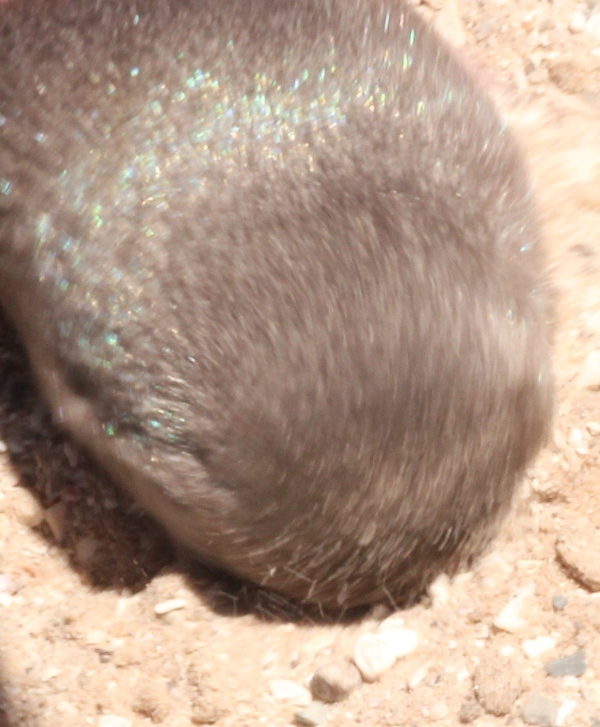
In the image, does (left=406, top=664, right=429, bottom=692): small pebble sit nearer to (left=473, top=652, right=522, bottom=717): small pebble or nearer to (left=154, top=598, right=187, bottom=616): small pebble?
(left=473, top=652, right=522, bottom=717): small pebble

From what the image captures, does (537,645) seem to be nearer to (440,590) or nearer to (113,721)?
(440,590)

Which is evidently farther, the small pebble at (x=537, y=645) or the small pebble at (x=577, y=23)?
the small pebble at (x=577, y=23)

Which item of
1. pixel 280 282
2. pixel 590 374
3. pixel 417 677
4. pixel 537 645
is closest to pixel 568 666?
pixel 537 645

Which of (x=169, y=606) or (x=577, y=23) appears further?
(x=577, y=23)

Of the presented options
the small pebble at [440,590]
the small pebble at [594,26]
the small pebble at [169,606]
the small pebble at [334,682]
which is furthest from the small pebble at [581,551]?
the small pebble at [594,26]

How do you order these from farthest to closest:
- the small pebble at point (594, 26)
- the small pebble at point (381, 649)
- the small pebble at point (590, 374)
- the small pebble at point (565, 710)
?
the small pebble at point (594, 26), the small pebble at point (590, 374), the small pebble at point (381, 649), the small pebble at point (565, 710)

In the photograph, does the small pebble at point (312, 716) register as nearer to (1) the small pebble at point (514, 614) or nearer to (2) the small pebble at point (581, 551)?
(1) the small pebble at point (514, 614)
